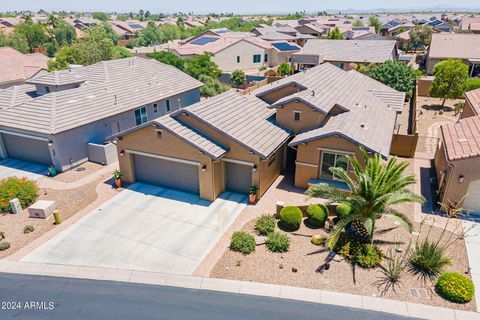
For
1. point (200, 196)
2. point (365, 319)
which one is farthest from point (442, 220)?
point (200, 196)

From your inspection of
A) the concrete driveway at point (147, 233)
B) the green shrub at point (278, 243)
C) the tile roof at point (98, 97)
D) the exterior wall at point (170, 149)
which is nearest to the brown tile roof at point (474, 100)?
the green shrub at point (278, 243)

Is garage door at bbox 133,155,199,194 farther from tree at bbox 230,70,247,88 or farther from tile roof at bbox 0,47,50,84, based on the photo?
tree at bbox 230,70,247,88

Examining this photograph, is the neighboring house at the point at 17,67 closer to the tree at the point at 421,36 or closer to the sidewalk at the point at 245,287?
the sidewalk at the point at 245,287

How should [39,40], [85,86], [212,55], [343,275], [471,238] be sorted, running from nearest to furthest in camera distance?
[343,275] → [471,238] → [85,86] → [212,55] → [39,40]

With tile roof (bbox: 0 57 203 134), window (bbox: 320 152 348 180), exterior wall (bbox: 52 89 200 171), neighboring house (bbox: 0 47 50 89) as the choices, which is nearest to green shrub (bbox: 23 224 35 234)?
exterior wall (bbox: 52 89 200 171)

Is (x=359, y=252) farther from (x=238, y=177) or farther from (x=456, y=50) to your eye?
(x=456, y=50)

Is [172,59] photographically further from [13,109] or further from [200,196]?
[200,196]
